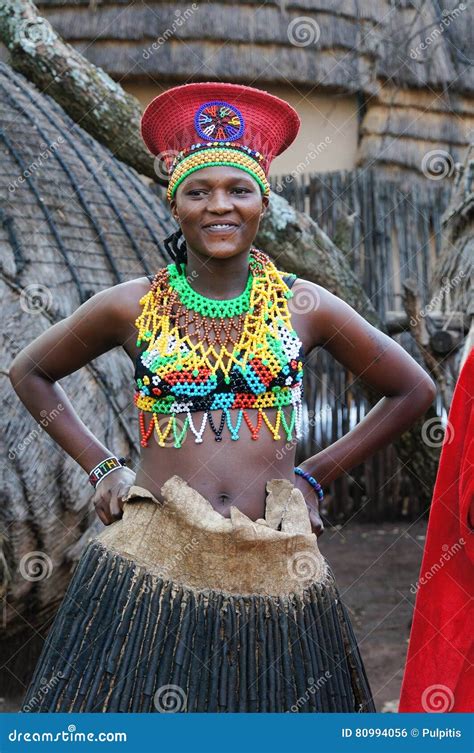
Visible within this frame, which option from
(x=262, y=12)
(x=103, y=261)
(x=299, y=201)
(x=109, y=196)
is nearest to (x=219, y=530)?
(x=103, y=261)

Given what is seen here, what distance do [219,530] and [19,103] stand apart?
2.79m

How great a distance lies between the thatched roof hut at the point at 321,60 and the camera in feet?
26.7

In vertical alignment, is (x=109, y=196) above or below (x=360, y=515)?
above

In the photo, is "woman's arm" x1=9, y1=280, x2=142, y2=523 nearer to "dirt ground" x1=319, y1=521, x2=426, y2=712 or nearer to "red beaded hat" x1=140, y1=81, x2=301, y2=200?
"red beaded hat" x1=140, y1=81, x2=301, y2=200

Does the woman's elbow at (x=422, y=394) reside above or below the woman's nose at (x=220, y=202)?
below

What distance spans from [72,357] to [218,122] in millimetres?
697

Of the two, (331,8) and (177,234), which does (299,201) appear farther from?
(177,234)

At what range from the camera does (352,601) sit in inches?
231

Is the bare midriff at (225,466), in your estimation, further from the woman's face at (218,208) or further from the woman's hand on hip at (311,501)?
the woman's face at (218,208)

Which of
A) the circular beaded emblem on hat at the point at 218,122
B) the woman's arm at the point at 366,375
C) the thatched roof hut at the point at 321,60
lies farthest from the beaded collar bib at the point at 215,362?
the thatched roof hut at the point at 321,60

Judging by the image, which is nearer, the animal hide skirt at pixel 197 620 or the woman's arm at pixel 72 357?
the animal hide skirt at pixel 197 620

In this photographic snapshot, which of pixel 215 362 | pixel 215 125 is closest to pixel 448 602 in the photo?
pixel 215 362

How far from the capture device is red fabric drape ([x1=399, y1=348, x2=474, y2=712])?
2.49m

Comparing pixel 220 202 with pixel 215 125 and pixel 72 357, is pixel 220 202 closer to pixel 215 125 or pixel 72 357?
pixel 215 125
